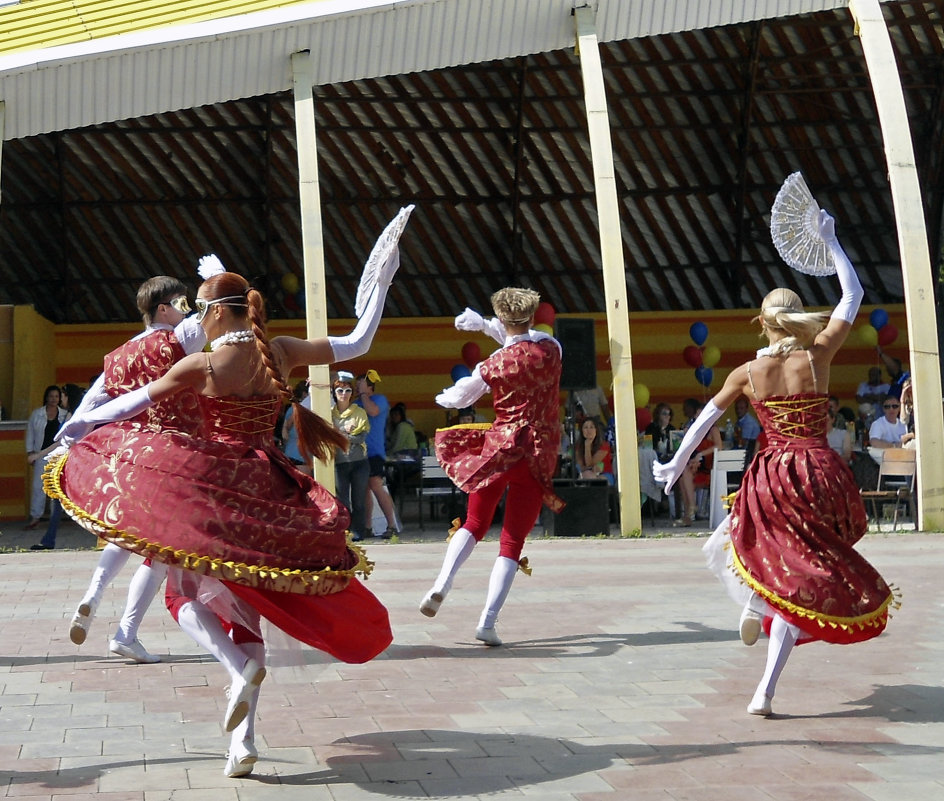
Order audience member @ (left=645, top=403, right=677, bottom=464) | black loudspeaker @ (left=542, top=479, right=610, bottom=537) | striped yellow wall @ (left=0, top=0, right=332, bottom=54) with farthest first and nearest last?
audience member @ (left=645, top=403, right=677, bottom=464) < black loudspeaker @ (left=542, top=479, right=610, bottom=537) < striped yellow wall @ (left=0, top=0, right=332, bottom=54)

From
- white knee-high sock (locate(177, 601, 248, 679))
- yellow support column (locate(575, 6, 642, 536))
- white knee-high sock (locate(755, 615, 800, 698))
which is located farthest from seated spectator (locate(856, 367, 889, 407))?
white knee-high sock (locate(177, 601, 248, 679))

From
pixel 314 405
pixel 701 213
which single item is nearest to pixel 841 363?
pixel 701 213

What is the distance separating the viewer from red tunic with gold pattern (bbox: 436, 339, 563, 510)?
668 cm

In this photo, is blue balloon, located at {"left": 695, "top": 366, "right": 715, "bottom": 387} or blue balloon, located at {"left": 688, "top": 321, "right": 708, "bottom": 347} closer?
blue balloon, located at {"left": 695, "top": 366, "right": 715, "bottom": 387}

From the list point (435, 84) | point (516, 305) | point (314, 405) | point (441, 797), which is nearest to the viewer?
point (441, 797)

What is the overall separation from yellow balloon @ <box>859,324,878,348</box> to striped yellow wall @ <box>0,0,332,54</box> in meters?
10.2

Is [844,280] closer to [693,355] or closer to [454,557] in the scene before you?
[454,557]

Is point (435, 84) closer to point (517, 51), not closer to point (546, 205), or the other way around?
point (546, 205)

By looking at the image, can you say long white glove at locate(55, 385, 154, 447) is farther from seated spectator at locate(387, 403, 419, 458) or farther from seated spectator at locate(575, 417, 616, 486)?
seated spectator at locate(387, 403, 419, 458)

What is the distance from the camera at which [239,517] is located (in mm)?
4203

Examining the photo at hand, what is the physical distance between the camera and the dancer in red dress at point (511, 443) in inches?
263

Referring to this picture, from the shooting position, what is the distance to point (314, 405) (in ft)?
37.1

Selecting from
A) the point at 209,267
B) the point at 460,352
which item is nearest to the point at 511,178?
the point at 460,352

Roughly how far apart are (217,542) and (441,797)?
1.00 meters
